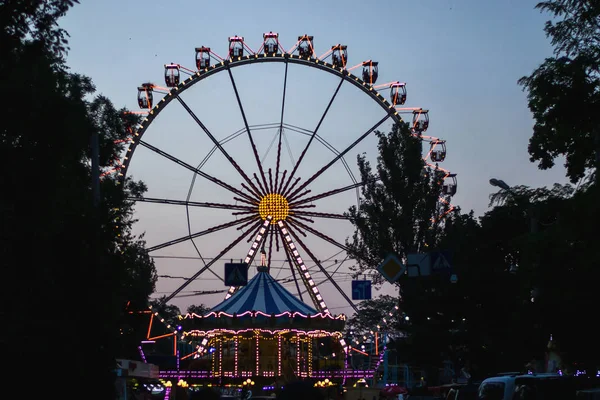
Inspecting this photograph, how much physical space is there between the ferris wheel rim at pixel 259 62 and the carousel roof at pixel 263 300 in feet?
26.8

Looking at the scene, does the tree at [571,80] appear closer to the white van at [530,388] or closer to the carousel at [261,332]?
the white van at [530,388]

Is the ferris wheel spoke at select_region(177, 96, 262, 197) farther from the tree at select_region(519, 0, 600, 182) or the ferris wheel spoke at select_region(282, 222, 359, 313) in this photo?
the tree at select_region(519, 0, 600, 182)

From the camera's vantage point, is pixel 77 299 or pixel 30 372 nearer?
pixel 30 372

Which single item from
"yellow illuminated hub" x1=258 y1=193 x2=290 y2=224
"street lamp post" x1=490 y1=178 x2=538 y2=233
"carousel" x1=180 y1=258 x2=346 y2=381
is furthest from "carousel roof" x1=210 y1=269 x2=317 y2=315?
"street lamp post" x1=490 y1=178 x2=538 y2=233

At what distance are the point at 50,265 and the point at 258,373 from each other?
24.3 meters

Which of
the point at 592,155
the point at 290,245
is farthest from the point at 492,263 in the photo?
the point at 592,155

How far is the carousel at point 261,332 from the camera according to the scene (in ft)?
129

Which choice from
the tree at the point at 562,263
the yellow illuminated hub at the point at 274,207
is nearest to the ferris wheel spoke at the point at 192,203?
the yellow illuminated hub at the point at 274,207

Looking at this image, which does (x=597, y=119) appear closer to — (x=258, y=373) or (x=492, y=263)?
(x=492, y=263)

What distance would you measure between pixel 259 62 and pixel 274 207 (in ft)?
20.8

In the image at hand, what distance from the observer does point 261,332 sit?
1576 inches

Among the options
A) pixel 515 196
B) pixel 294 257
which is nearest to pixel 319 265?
pixel 294 257

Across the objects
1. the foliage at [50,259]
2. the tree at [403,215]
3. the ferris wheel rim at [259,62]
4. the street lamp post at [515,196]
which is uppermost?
the ferris wheel rim at [259,62]

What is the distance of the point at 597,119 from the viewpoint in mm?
16469
